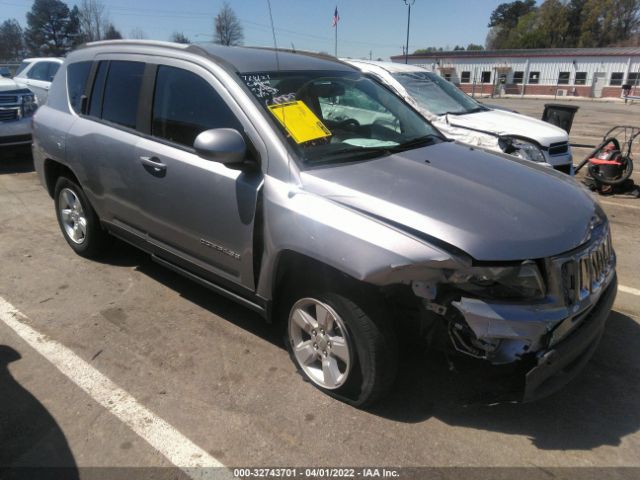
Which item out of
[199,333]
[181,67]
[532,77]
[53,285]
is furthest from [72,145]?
[532,77]

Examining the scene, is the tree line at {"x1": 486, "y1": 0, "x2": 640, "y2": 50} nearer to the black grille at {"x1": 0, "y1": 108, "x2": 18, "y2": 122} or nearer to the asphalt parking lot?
the black grille at {"x1": 0, "y1": 108, "x2": 18, "y2": 122}

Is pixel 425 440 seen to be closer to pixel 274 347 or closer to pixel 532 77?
pixel 274 347

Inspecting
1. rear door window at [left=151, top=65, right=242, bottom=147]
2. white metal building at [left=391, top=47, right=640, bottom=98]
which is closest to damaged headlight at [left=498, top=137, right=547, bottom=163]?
rear door window at [left=151, top=65, right=242, bottom=147]

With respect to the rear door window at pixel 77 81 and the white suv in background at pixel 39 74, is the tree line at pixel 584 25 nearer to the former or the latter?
the white suv in background at pixel 39 74


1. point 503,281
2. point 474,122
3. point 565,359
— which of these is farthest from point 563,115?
point 503,281

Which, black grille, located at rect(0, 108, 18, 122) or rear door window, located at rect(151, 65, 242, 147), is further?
black grille, located at rect(0, 108, 18, 122)

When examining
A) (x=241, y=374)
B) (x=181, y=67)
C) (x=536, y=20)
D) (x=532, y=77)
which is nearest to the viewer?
(x=241, y=374)

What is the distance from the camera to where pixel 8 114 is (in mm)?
8914

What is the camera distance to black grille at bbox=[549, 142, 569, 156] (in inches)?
244

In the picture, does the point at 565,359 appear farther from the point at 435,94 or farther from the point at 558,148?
the point at 435,94

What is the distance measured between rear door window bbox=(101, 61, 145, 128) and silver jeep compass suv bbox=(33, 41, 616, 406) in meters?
→ 0.02

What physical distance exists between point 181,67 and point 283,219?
4.69 feet

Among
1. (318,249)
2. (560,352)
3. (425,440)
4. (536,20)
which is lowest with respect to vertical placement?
(425,440)

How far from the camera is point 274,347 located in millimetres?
3320
